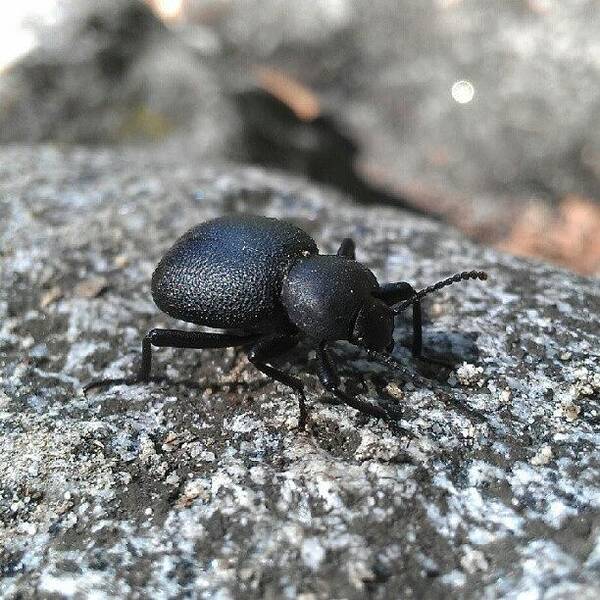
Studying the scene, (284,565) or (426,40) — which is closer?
(284,565)

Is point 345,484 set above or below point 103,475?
above

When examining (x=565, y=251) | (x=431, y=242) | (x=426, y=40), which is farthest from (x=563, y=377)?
(x=426, y=40)

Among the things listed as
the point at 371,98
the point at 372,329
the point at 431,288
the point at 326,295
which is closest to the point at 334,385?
the point at 372,329

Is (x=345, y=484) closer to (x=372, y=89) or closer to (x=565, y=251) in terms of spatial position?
(x=565, y=251)

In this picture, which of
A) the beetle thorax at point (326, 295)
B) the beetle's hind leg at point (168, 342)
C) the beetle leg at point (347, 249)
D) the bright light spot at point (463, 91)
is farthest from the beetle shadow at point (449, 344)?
the bright light spot at point (463, 91)

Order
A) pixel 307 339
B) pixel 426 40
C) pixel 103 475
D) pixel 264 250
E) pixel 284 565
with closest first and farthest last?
pixel 284 565, pixel 103 475, pixel 264 250, pixel 307 339, pixel 426 40
